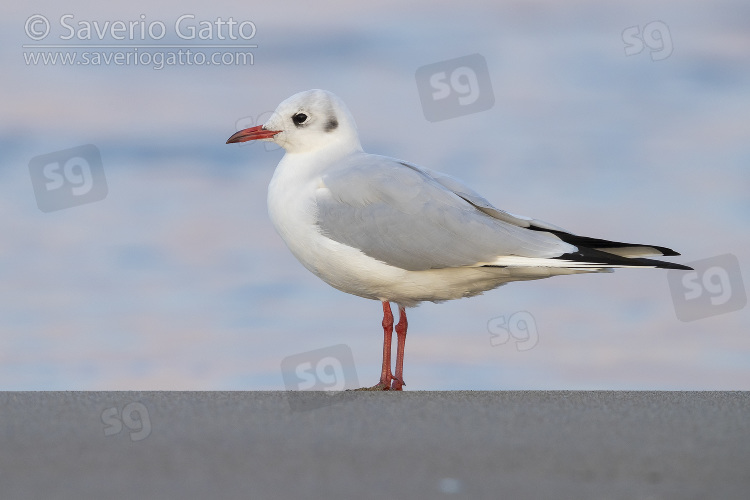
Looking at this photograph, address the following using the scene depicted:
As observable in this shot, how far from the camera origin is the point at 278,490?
3.26m

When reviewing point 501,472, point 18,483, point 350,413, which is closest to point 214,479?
point 18,483

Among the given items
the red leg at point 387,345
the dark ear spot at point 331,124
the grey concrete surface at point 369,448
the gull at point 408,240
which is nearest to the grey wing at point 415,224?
the gull at point 408,240

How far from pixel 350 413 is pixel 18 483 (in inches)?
68.9

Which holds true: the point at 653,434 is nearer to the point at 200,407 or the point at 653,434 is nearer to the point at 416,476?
the point at 416,476

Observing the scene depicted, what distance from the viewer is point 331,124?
7512 mm

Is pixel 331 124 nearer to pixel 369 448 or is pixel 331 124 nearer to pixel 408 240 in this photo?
pixel 408 240

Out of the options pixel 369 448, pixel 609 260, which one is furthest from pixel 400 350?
pixel 369 448

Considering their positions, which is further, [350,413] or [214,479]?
[350,413]

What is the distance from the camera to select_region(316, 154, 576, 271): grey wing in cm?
655

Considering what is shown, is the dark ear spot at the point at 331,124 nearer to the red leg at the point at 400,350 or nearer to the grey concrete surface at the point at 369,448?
the red leg at the point at 400,350

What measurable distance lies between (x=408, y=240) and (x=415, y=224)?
0.38 feet

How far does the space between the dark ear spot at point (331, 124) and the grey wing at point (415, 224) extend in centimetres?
74

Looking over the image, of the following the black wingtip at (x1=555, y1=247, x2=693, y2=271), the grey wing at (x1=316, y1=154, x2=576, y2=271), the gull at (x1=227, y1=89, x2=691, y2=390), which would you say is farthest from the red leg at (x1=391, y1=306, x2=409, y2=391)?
the black wingtip at (x1=555, y1=247, x2=693, y2=271)

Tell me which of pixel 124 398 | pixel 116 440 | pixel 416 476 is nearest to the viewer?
pixel 416 476
